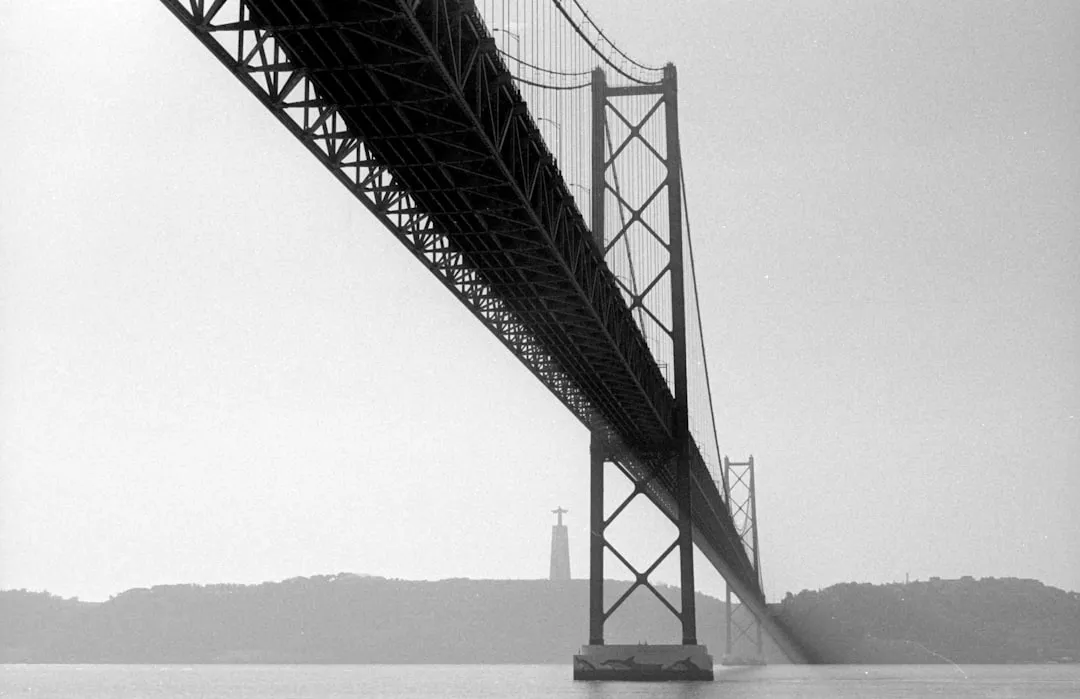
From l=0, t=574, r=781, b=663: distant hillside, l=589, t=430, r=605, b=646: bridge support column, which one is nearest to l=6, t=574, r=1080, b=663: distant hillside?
l=0, t=574, r=781, b=663: distant hillside

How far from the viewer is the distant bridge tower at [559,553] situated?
15575cm

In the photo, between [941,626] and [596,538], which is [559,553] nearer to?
[941,626]

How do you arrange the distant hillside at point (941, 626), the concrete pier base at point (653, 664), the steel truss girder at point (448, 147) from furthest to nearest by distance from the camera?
the distant hillside at point (941, 626) < the concrete pier base at point (653, 664) < the steel truss girder at point (448, 147)

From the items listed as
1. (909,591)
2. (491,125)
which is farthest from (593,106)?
(909,591)

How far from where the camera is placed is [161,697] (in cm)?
4572

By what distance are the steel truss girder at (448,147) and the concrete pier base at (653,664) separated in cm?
1168

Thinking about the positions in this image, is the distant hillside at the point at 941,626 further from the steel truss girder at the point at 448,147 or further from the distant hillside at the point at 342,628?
the steel truss girder at the point at 448,147

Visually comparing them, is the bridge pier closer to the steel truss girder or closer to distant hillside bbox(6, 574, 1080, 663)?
the steel truss girder

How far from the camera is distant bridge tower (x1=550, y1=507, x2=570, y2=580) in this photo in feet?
511

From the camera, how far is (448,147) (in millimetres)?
17719

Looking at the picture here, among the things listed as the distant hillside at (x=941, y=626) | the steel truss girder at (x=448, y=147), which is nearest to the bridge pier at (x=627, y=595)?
the steel truss girder at (x=448, y=147)

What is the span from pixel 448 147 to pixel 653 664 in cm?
2255

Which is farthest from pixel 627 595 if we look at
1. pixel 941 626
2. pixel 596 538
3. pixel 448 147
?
pixel 941 626

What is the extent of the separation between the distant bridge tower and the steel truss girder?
129 meters
